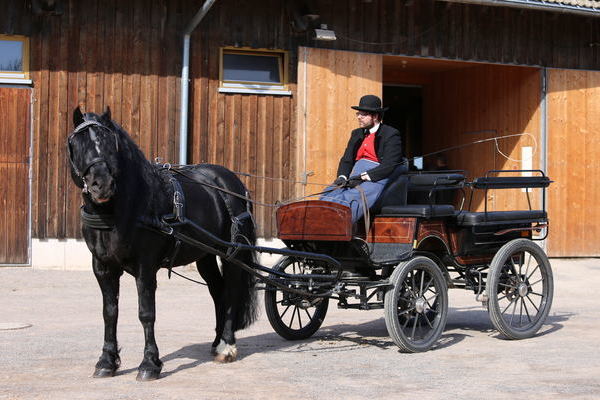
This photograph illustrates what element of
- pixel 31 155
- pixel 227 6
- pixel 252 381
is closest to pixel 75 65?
pixel 31 155

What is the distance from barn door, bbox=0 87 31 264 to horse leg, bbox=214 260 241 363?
657 centimetres

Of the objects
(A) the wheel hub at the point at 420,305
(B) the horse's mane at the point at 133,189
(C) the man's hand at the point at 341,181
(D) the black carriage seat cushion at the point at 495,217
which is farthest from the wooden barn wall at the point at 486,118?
(B) the horse's mane at the point at 133,189

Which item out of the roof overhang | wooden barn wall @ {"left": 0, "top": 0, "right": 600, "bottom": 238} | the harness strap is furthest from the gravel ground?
the roof overhang

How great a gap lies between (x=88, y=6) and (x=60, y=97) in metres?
1.41

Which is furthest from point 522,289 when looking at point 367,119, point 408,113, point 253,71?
point 408,113

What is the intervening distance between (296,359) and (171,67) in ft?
25.0

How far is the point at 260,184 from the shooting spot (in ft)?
47.6

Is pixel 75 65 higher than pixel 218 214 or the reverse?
higher

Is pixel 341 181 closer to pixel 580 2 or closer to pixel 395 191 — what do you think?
pixel 395 191

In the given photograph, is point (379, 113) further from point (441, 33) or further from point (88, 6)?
point (441, 33)

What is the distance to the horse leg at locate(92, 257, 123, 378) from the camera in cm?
652

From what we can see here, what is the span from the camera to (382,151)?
8.16 m

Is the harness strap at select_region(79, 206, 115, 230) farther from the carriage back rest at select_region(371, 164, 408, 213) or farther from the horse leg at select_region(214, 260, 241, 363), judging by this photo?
the carriage back rest at select_region(371, 164, 408, 213)

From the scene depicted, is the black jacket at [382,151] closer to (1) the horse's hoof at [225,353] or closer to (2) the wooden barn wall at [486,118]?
(1) the horse's hoof at [225,353]
